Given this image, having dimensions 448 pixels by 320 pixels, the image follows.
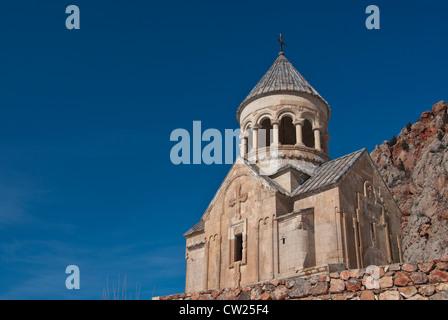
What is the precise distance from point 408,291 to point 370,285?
0.47 meters

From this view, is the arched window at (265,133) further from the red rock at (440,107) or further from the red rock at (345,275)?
the red rock at (440,107)

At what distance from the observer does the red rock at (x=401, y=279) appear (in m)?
5.54

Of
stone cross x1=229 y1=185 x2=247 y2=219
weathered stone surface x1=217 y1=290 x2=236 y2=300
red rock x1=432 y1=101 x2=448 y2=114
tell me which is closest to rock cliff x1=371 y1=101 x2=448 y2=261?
red rock x1=432 y1=101 x2=448 y2=114

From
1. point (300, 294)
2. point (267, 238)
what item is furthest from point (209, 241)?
point (300, 294)

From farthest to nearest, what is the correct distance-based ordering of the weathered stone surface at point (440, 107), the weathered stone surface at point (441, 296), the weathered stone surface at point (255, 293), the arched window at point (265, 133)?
the weathered stone surface at point (440, 107) < the arched window at point (265, 133) < the weathered stone surface at point (255, 293) < the weathered stone surface at point (441, 296)

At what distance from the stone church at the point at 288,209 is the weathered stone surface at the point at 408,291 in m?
5.31

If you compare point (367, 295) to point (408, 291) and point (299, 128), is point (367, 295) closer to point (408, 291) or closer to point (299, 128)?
point (408, 291)

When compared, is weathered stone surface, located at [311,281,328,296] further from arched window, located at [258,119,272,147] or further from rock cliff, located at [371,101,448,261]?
rock cliff, located at [371,101,448,261]

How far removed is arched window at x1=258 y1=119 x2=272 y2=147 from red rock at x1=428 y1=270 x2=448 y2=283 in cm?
1136

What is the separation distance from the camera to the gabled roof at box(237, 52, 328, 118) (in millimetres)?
16438

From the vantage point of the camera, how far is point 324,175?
13805 millimetres

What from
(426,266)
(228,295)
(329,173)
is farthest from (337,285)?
(329,173)

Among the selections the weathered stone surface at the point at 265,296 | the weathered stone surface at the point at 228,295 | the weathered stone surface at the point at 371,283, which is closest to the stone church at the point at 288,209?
the weathered stone surface at the point at 228,295
